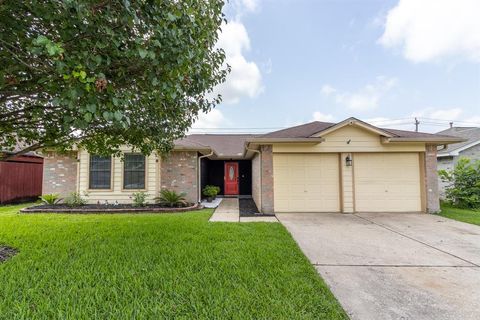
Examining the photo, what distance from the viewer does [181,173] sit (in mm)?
9820

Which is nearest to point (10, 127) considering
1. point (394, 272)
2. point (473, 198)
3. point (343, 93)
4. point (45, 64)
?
point (45, 64)

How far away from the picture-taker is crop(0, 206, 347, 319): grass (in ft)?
7.79

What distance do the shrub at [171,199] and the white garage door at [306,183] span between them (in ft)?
12.5

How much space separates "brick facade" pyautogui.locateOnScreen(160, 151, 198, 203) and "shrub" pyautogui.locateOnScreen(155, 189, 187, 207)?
459 mm

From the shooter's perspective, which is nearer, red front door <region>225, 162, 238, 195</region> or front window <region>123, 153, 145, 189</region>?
front window <region>123, 153, 145, 189</region>

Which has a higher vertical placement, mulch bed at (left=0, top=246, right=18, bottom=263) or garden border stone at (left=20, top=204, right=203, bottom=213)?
garden border stone at (left=20, top=204, right=203, bottom=213)

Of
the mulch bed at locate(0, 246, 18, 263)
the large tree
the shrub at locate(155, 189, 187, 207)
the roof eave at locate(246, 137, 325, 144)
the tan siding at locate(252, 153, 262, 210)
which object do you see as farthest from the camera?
the shrub at locate(155, 189, 187, 207)

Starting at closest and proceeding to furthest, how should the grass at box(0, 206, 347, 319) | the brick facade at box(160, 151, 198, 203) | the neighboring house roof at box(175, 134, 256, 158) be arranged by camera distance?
the grass at box(0, 206, 347, 319) < the brick facade at box(160, 151, 198, 203) < the neighboring house roof at box(175, 134, 256, 158)

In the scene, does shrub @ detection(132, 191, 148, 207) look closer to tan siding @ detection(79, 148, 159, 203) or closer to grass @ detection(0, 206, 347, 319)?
tan siding @ detection(79, 148, 159, 203)

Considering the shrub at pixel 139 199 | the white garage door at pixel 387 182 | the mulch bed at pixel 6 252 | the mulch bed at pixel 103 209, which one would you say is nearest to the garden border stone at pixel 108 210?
the mulch bed at pixel 103 209

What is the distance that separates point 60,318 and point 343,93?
1666 cm

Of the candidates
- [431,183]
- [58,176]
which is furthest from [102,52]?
[431,183]

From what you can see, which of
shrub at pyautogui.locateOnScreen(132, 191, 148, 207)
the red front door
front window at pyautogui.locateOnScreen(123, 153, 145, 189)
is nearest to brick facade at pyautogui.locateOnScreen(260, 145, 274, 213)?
shrub at pyautogui.locateOnScreen(132, 191, 148, 207)

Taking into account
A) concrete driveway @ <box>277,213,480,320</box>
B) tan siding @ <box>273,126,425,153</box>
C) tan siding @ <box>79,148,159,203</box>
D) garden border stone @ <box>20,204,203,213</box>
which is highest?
tan siding @ <box>273,126,425,153</box>
